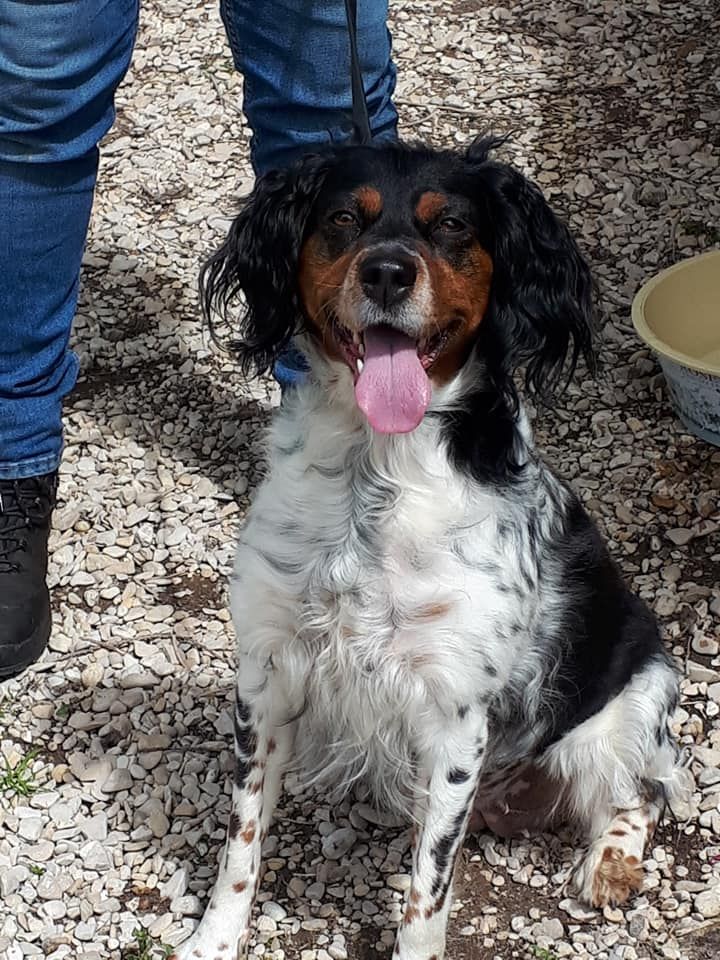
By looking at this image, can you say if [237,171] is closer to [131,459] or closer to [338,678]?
[131,459]

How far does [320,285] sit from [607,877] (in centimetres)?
156

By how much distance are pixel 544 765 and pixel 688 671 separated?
68 cm

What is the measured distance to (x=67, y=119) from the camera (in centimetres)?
355

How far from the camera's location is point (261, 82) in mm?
3873

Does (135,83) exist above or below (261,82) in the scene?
below

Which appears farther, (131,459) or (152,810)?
(131,459)

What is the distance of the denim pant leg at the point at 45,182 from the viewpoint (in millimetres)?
3344

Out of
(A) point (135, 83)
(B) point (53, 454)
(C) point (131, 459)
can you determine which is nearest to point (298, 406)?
(B) point (53, 454)

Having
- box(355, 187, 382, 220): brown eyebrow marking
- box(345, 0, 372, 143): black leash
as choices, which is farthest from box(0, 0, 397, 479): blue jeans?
A: box(355, 187, 382, 220): brown eyebrow marking

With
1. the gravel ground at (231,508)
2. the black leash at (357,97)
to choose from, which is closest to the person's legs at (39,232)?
the gravel ground at (231,508)

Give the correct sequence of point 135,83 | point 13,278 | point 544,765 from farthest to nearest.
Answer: point 135,83 → point 13,278 → point 544,765

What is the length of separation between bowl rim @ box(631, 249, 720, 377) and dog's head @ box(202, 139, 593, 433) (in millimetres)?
1415

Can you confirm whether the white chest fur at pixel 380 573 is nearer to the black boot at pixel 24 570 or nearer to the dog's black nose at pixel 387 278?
the dog's black nose at pixel 387 278

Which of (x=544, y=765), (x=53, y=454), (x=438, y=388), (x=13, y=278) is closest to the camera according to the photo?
(x=438, y=388)
